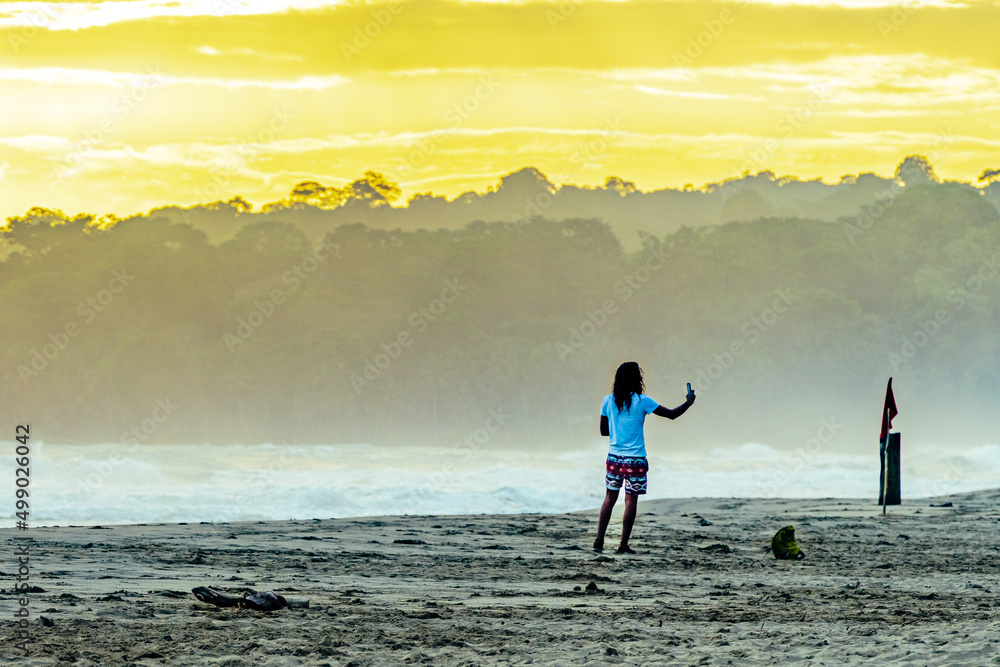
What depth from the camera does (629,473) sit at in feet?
31.7

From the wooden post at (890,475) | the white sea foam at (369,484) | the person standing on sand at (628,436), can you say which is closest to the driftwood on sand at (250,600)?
the person standing on sand at (628,436)

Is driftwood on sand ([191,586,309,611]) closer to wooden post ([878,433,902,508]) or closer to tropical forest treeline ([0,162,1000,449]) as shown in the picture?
→ wooden post ([878,433,902,508])

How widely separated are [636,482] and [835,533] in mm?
3116

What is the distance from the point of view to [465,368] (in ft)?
256

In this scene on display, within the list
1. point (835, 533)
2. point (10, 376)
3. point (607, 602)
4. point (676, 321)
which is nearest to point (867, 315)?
point (676, 321)

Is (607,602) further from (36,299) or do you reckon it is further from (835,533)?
(36,299)

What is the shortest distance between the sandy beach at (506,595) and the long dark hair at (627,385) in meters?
1.23

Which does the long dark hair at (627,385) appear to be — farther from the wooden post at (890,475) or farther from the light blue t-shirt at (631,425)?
the wooden post at (890,475)

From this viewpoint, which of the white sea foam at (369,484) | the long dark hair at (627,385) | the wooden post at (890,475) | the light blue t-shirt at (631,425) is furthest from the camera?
the white sea foam at (369,484)

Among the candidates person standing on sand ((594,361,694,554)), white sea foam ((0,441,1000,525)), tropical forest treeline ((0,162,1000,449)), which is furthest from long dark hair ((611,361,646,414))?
tropical forest treeline ((0,162,1000,449))

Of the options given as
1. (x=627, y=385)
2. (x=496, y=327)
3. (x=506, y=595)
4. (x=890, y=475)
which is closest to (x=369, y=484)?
(x=890, y=475)

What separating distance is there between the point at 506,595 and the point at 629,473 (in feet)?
8.55

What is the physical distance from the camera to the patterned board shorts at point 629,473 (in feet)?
31.7

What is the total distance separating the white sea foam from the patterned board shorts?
8.37 m
